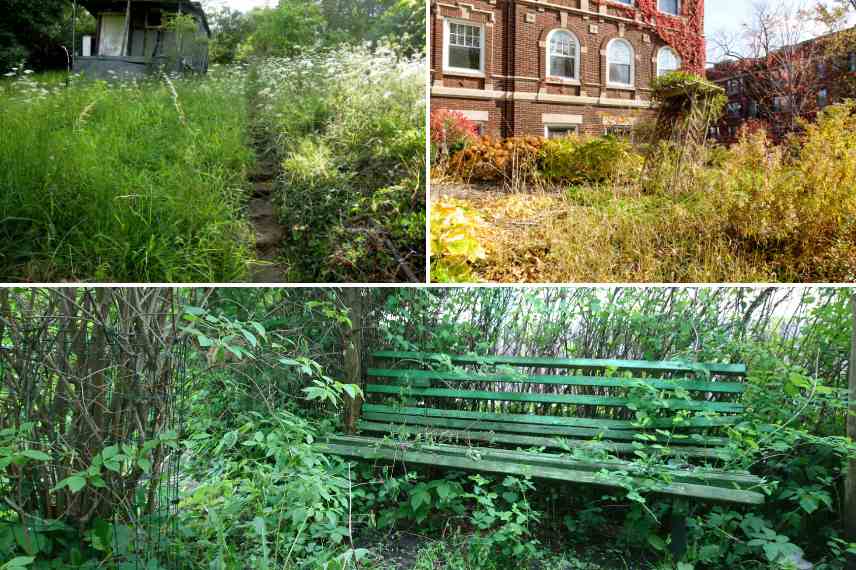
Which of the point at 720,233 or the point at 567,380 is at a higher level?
the point at 720,233

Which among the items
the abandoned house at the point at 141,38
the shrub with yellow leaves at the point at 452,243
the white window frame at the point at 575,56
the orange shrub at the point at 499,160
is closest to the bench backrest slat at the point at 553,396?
the shrub with yellow leaves at the point at 452,243

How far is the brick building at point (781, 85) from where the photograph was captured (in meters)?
5.65

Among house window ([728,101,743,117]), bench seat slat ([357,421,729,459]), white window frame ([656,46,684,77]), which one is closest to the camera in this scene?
bench seat slat ([357,421,729,459])

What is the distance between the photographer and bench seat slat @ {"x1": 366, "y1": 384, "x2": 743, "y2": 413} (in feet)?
10.9

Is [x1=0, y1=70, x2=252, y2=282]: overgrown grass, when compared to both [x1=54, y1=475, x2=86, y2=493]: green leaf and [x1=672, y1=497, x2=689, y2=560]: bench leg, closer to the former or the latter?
[x1=54, y1=475, x2=86, y2=493]: green leaf

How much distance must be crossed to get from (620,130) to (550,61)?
117 centimetres

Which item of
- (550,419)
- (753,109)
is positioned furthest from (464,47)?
(753,109)

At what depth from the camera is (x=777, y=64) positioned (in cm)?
588

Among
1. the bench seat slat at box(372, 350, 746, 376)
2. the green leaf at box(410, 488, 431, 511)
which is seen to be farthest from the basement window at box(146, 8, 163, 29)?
the green leaf at box(410, 488, 431, 511)

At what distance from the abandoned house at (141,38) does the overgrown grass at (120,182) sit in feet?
0.29

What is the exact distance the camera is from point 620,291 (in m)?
3.97

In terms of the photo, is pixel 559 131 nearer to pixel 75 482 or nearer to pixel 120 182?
pixel 120 182

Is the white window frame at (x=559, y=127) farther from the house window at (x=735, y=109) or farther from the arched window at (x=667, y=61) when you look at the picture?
the house window at (x=735, y=109)

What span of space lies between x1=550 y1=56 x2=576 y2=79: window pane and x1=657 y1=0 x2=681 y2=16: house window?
3.59 feet
